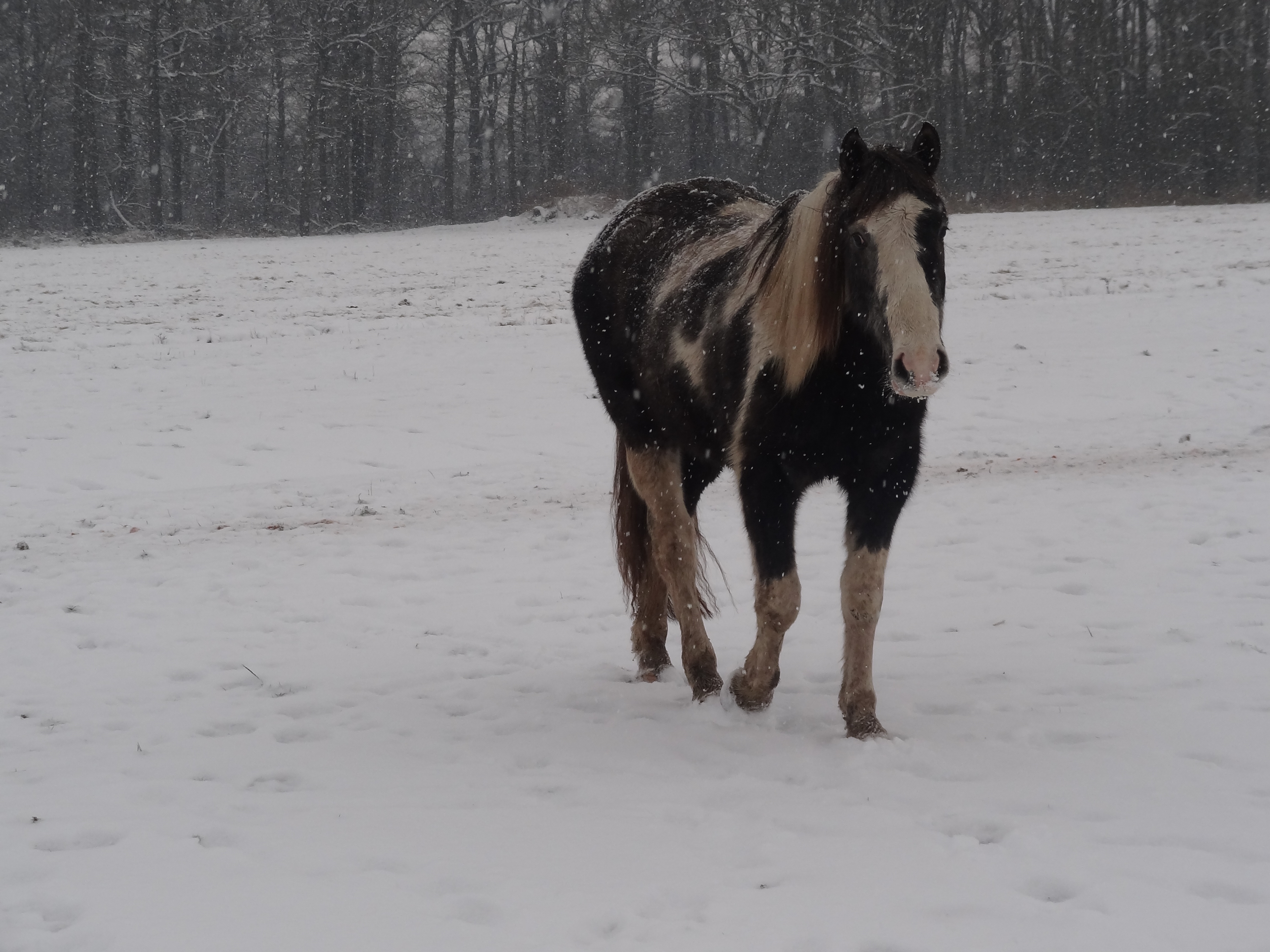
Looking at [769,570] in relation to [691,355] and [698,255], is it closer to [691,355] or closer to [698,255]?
[691,355]

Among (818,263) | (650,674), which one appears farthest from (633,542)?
(818,263)

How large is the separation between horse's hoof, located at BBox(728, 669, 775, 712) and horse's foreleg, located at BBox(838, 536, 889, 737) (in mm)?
317

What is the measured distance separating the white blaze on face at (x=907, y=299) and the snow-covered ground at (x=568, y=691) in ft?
4.16

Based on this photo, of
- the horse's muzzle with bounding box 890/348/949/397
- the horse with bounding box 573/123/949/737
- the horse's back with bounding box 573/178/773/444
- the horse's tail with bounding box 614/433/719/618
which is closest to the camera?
the horse's muzzle with bounding box 890/348/949/397

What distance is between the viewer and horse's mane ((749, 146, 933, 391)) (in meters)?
3.16

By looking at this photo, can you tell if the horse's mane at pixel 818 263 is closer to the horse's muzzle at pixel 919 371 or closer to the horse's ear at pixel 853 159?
the horse's ear at pixel 853 159

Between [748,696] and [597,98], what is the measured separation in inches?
1335

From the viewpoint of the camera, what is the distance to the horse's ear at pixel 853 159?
3.17m

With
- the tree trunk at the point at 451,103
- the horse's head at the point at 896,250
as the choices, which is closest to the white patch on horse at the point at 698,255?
the horse's head at the point at 896,250

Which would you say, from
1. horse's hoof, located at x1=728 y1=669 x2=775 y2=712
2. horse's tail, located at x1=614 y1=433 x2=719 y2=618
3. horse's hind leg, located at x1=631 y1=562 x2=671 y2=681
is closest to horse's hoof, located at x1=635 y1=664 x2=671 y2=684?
horse's hind leg, located at x1=631 y1=562 x2=671 y2=681

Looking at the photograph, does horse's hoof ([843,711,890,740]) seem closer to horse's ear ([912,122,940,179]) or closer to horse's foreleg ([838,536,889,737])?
horse's foreleg ([838,536,889,737])

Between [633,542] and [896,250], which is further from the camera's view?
[633,542]

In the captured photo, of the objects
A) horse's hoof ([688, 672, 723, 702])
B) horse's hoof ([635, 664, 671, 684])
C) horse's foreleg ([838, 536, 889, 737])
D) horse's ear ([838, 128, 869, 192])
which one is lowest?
horse's hoof ([635, 664, 671, 684])

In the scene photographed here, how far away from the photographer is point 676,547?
14.2ft
